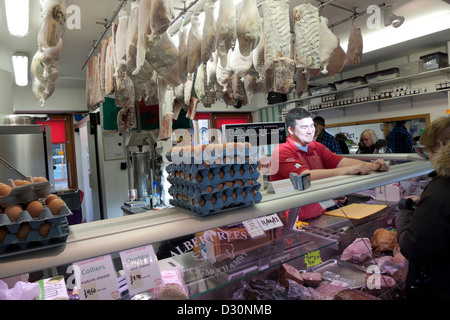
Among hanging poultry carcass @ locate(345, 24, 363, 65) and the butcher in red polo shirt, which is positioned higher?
hanging poultry carcass @ locate(345, 24, 363, 65)

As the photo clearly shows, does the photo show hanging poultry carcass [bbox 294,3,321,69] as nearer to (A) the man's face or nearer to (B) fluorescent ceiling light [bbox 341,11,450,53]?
(A) the man's face

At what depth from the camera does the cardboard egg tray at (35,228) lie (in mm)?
898

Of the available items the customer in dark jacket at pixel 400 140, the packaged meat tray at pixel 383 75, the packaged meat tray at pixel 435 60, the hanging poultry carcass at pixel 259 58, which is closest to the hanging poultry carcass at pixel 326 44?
the hanging poultry carcass at pixel 259 58

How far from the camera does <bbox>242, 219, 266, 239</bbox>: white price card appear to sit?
1.61 meters

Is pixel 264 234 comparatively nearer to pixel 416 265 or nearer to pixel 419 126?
pixel 416 265

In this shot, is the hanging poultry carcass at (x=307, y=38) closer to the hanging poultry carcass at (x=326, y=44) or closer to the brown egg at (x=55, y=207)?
the hanging poultry carcass at (x=326, y=44)

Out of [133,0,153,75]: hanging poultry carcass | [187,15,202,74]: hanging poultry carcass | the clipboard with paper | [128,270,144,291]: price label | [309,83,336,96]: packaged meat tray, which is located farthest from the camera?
[309,83,336,96]: packaged meat tray

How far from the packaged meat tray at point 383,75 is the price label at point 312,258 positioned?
18.6 feet

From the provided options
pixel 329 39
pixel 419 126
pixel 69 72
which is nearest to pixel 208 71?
pixel 329 39

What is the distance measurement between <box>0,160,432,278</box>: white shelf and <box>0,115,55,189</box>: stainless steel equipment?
3.49 metres

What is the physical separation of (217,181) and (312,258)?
915 millimetres

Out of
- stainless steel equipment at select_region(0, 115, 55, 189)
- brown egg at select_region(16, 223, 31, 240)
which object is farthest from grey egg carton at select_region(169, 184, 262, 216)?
stainless steel equipment at select_region(0, 115, 55, 189)

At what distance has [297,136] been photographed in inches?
120
